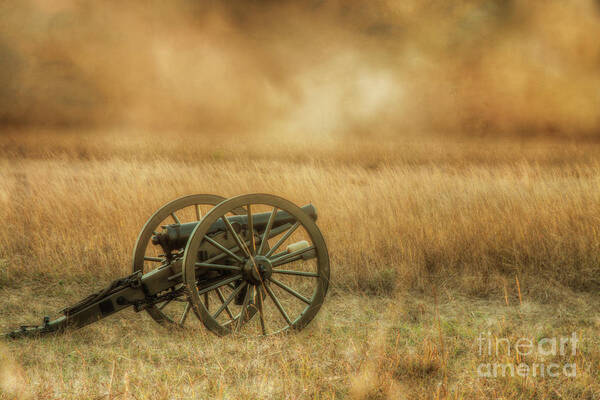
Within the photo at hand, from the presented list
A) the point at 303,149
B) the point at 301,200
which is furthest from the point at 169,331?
the point at 303,149

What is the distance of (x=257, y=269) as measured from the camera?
129 inches

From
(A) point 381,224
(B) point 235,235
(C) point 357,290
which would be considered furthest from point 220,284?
(A) point 381,224

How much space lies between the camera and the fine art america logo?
2953 mm

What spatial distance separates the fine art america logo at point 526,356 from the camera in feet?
9.69

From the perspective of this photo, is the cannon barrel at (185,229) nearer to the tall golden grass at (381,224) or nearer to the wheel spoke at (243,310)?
the wheel spoke at (243,310)

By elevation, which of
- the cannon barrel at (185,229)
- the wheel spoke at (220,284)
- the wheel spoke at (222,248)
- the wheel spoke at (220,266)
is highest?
the cannon barrel at (185,229)

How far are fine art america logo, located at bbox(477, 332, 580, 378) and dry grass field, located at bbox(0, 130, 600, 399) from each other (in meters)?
0.03

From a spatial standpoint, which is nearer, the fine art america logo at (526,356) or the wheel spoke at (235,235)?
the fine art america logo at (526,356)

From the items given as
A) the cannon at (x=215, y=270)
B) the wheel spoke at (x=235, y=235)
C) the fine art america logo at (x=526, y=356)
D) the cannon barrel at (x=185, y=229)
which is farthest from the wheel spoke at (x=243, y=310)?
the fine art america logo at (x=526, y=356)

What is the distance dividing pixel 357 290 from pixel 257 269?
1.66 m

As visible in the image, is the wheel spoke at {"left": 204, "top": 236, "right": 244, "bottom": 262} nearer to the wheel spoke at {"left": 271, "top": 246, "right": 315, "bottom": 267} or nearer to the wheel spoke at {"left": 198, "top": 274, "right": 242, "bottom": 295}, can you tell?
the wheel spoke at {"left": 198, "top": 274, "right": 242, "bottom": 295}

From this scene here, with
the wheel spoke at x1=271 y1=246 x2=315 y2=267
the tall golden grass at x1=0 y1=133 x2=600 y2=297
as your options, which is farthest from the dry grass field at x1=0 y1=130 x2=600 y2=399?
the wheel spoke at x1=271 y1=246 x2=315 y2=267

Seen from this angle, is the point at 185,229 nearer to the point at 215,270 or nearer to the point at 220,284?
the point at 215,270

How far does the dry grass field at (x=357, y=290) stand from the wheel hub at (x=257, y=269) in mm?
415
